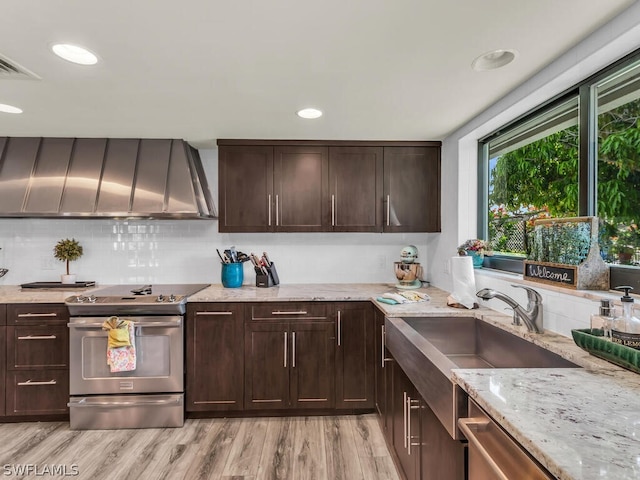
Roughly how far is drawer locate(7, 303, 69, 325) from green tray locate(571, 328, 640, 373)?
315cm

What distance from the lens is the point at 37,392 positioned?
2.60 m

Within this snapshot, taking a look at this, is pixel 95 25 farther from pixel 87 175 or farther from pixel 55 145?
pixel 55 145

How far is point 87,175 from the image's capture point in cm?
289

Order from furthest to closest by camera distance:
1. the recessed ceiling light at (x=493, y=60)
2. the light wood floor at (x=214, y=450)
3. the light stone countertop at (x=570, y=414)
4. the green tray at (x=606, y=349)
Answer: the light wood floor at (x=214, y=450)
the recessed ceiling light at (x=493, y=60)
the green tray at (x=606, y=349)
the light stone countertop at (x=570, y=414)

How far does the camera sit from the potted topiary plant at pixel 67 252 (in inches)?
123

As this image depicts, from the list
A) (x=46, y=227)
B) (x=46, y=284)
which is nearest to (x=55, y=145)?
(x=46, y=227)

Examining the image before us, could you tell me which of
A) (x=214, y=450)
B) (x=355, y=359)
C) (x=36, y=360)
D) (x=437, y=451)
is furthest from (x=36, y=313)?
(x=437, y=451)

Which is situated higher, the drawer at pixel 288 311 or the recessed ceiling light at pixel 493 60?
the recessed ceiling light at pixel 493 60

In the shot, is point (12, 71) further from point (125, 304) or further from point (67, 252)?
point (67, 252)

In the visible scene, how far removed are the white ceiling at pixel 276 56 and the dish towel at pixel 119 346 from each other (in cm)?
147

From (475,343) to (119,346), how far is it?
235cm

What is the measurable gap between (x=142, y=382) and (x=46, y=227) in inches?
72.2

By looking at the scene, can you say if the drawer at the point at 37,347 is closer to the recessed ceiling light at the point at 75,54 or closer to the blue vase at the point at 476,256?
the recessed ceiling light at the point at 75,54

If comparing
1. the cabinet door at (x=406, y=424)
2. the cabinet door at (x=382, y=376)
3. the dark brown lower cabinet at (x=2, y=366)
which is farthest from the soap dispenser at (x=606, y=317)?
the dark brown lower cabinet at (x=2, y=366)
